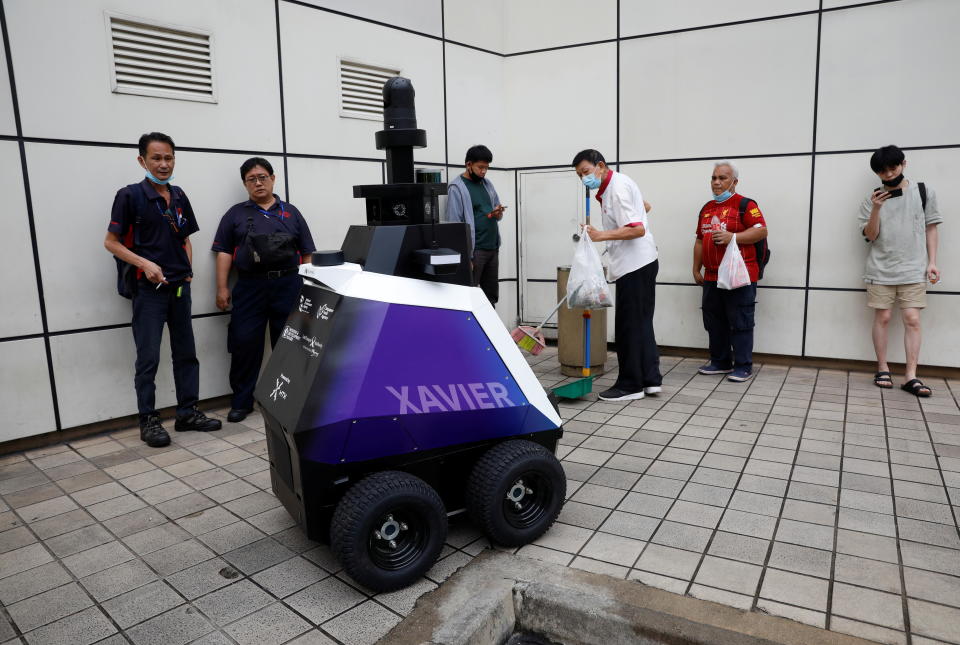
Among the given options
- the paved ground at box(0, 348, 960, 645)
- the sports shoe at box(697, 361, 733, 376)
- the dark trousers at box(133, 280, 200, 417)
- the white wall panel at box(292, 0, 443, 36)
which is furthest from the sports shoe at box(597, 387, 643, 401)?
the white wall panel at box(292, 0, 443, 36)

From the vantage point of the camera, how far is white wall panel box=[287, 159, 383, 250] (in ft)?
17.1

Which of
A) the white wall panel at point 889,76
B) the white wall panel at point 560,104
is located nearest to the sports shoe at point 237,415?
the white wall panel at point 560,104

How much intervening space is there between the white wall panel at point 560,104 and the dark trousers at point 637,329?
2.16m

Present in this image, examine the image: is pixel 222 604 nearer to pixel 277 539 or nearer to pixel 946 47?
pixel 277 539

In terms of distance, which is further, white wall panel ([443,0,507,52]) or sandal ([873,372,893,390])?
white wall panel ([443,0,507,52])

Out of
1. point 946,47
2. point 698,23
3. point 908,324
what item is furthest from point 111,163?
point 946,47

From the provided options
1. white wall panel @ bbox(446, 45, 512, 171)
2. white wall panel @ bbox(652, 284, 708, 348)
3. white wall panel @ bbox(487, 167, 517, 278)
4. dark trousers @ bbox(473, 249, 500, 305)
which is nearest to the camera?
dark trousers @ bbox(473, 249, 500, 305)

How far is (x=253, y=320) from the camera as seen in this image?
4660mm

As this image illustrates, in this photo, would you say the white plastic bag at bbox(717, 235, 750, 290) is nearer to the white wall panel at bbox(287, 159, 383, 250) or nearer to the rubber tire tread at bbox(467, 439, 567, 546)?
the white wall panel at bbox(287, 159, 383, 250)

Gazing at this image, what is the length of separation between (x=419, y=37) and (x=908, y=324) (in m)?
4.82

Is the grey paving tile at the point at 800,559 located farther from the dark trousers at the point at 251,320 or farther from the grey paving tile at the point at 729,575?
the dark trousers at the point at 251,320

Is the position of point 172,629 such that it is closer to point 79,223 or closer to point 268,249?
point 268,249

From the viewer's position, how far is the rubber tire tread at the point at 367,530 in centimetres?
232

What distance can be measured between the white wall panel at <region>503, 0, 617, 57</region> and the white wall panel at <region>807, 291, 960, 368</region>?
3.24 m
